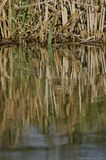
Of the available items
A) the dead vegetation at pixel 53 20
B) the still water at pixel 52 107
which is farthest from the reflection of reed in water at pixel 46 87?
the dead vegetation at pixel 53 20

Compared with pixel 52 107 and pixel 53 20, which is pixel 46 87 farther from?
pixel 53 20

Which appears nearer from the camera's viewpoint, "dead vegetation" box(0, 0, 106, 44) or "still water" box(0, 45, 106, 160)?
"still water" box(0, 45, 106, 160)

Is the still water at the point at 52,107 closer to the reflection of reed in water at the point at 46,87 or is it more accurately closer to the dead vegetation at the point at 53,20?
the reflection of reed in water at the point at 46,87

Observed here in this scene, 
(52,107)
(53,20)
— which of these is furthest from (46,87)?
(53,20)

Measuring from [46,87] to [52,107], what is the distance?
3.06 feet

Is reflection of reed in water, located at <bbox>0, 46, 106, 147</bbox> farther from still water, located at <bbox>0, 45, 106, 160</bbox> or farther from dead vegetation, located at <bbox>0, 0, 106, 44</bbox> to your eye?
dead vegetation, located at <bbox>0, 0, 106, 44</bbox>

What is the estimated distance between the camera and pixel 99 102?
503cm

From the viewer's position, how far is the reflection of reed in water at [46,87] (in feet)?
14.4

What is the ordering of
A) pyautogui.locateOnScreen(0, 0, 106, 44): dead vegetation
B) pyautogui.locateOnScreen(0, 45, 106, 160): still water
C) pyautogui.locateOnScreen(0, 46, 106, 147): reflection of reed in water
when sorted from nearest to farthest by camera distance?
pyautogui.locateOnScreen(0, 45, 106, 160): still water, pyautogui.locateOnScreen(0, 46, 106, 147): reflection of reed in water, pyautogui.locateOnScreen(0, 0, 106, 44): dead vegetation

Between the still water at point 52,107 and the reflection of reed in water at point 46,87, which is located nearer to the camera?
the still water at point 52,107

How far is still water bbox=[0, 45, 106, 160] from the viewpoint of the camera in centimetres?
363

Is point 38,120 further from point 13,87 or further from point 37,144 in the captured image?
point 13,87

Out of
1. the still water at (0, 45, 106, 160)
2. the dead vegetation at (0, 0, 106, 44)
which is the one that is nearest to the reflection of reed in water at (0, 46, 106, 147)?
the still water at (0, 45, 106, 160)

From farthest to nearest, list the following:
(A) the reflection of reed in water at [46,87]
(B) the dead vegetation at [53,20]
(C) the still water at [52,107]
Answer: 1. (B) the dead vegetation at [53,20]
2. (A) the reflection of reed in water at [46,87]
3. (C) the still water at [52,107]
